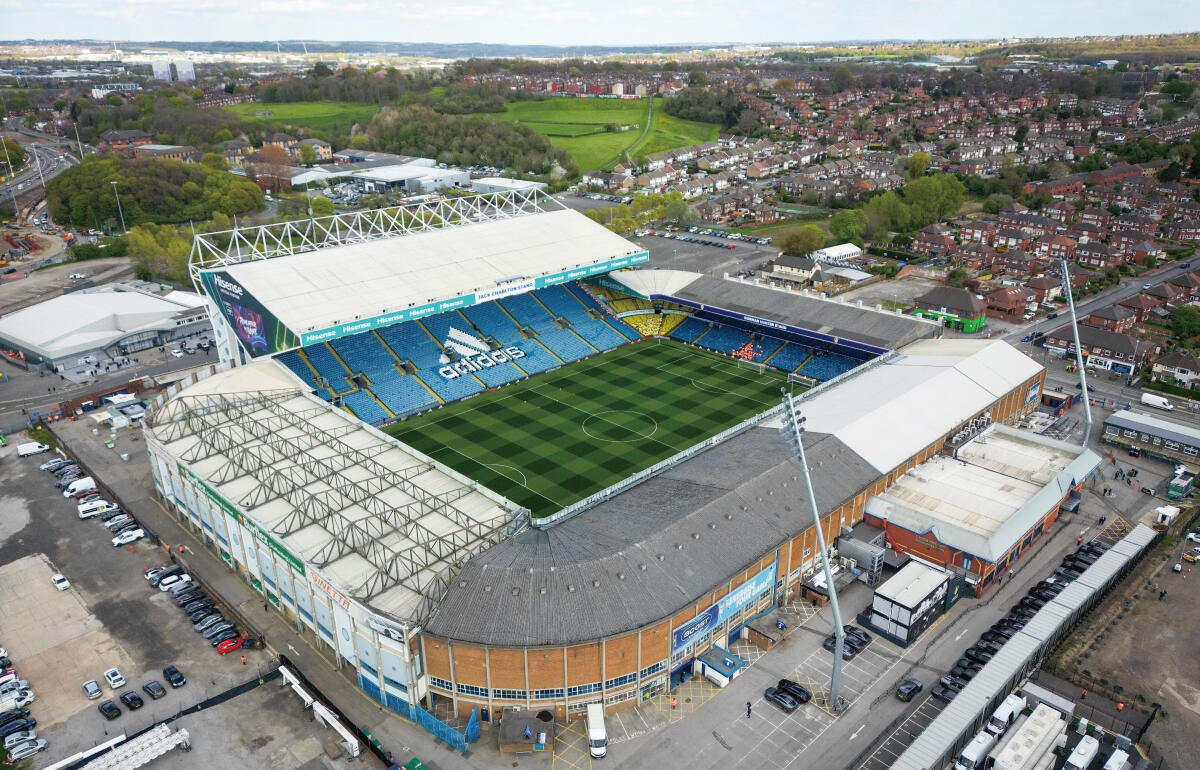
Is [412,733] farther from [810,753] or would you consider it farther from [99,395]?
[99,395]

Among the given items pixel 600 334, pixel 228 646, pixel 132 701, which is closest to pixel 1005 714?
pixel 228 646

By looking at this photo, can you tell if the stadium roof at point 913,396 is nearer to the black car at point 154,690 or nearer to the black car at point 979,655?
the black car at point 979,655

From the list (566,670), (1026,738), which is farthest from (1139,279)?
(566,670)

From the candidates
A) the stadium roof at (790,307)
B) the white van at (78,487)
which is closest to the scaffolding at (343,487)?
the white van at (78,487)

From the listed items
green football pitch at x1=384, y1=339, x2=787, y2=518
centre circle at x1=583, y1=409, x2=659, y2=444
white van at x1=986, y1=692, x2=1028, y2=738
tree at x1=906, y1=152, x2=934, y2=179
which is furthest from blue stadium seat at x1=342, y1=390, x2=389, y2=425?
tree at x1=906, y1=152, x2=934, y2=179

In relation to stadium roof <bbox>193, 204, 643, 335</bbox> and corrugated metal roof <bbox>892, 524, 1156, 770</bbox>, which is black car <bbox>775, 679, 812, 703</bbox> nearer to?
corrugated metal roof <bbox>892, 524, 1156, 770</bbox>

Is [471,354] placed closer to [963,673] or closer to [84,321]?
[84,321]
